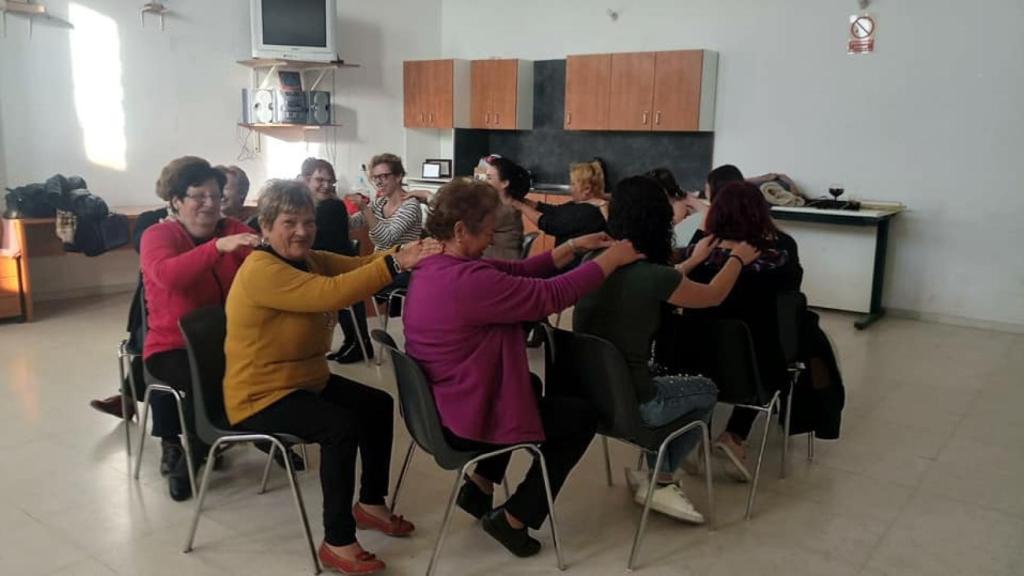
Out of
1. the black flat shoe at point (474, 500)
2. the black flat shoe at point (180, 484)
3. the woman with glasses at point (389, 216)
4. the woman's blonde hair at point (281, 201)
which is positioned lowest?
the black flat shoe at point (180, 484)

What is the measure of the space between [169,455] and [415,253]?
1.58m

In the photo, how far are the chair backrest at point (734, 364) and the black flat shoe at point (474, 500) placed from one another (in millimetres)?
939

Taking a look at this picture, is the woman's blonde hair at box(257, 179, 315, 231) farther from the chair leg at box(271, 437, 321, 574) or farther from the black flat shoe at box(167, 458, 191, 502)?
the black flat shoe at box(167, 458, 191, 502)

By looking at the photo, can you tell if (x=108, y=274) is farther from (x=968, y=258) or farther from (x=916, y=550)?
(x=968, y=258)

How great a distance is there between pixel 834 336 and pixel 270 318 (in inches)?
180

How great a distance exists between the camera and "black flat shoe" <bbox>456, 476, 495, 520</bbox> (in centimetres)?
288

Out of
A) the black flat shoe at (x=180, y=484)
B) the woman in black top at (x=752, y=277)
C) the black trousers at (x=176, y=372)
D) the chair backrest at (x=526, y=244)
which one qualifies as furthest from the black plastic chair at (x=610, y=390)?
the chair backrest at (x=526, y=244)

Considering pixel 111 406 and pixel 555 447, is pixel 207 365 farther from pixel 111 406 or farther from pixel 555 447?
pixel 111 406

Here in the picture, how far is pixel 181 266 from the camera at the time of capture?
2855 mm

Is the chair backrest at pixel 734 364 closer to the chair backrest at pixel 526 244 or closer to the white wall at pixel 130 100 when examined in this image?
the chair backrest at pixel 526 244

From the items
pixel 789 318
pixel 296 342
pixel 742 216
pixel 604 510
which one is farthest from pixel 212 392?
pixel 789 318

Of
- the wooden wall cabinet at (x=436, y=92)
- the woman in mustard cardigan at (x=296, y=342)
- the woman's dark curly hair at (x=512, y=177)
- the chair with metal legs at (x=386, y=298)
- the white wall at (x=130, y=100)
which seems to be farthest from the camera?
the wooden wall cabinet at (x=436, y=92)

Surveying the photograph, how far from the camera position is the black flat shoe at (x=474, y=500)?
9.45 ft

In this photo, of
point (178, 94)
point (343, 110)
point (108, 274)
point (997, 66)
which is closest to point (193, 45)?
point (178, 94)
